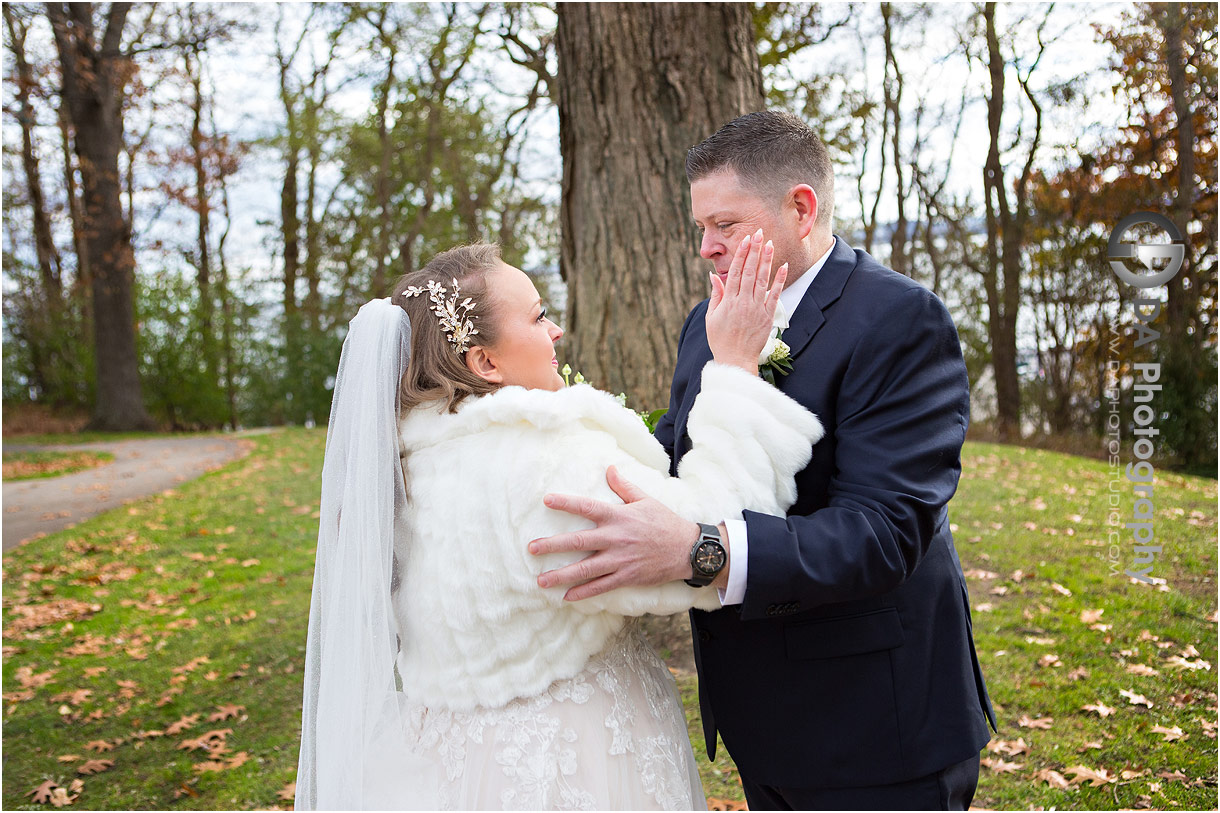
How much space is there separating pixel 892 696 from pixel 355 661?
1434mm

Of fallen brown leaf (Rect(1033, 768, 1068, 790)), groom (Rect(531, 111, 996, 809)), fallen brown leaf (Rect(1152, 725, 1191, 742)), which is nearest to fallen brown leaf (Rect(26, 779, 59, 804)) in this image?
groom (Rect(531, 111, 996, 809))

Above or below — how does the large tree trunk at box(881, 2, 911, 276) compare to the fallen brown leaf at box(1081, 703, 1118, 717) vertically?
above

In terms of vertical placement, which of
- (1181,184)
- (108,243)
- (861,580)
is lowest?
(861,580)

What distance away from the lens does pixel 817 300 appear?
2.29 m

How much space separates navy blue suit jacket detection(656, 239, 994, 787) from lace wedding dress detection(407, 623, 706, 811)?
0.79ft

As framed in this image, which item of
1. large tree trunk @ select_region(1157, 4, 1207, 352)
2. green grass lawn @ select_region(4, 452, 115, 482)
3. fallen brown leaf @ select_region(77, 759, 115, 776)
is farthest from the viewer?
green grass lawn @ select_region(4, 452, 115, 482)

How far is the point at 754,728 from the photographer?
87.7 inches

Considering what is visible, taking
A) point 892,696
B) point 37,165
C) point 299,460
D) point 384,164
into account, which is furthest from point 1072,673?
point 37,165

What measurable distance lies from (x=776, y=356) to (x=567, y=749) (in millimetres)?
1161

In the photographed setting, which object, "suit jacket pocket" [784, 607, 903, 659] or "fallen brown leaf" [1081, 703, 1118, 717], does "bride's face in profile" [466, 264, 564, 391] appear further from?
"fallen brown leaf" [1081, 703, 1118, 717]

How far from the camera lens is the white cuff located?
1896 mm

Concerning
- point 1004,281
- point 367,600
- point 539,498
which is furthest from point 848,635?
point 1004,281

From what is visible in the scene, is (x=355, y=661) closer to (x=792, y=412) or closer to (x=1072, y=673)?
(x=792, y=412)

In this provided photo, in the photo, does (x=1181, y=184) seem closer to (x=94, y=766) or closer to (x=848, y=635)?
(x=848, y=635)
